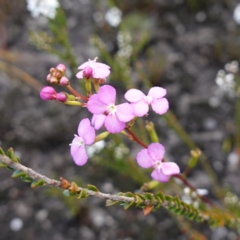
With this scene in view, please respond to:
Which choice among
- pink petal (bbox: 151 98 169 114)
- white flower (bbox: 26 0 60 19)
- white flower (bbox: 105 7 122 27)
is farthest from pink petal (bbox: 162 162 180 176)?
white flower (bbox: 105 7 122 27)

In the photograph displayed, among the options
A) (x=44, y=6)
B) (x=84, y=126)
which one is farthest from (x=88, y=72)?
(x=44, y=6)

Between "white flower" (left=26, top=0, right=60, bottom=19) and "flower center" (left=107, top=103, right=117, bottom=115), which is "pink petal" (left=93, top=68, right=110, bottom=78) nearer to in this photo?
"flower center" (left=107, top=103, right=117, bottom=115)

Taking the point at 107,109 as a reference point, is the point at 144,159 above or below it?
below

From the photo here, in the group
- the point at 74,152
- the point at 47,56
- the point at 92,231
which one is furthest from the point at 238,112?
the point at 74,152

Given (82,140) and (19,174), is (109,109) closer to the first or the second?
(82,140)

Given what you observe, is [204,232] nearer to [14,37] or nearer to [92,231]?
[92,231]

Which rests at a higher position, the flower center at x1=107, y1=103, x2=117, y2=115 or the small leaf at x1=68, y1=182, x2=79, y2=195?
the flower center at x1=107, y1=103, x2=117, y2=115

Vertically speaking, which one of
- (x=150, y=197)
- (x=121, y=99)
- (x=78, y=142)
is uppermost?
(x=78, y=142)
